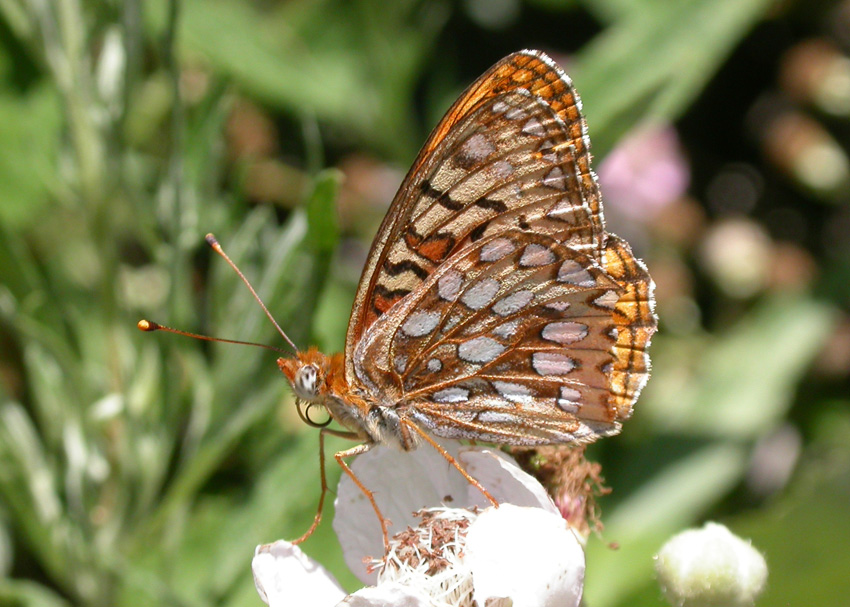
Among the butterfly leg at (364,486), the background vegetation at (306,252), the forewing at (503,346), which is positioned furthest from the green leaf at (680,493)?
the butterfly leg at (364,486)

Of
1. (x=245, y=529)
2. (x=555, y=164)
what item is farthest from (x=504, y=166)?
(x=245, y=529)

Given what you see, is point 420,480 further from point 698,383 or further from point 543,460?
point 698,383

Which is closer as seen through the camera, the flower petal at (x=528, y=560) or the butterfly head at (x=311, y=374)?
the flower petal at (x=528, y=560)

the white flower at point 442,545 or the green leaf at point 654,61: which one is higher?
the green leaf at point 654,61

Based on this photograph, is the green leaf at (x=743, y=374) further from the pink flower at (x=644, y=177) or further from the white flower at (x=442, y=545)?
the white flower at (x=442, y=545)

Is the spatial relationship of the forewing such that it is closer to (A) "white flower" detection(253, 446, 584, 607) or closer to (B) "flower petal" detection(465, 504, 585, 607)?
(A) "white flower" detection(253, 446, 584, 607)

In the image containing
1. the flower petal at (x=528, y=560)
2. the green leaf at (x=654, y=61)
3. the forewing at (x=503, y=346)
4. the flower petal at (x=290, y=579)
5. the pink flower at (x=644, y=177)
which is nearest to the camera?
the flower petal at (x=528, y=560)

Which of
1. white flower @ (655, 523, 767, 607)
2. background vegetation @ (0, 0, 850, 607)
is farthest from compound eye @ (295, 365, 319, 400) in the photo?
white flower @ (655, 523, 767, 607)

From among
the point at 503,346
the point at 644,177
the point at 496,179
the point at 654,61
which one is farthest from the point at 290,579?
the point at 644,177
